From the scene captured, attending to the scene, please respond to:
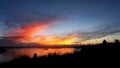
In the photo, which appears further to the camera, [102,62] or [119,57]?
[119,57]

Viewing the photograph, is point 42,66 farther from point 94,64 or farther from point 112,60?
point 112,60

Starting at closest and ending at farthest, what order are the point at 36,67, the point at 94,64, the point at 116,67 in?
the point at 116,67 < the point at 94,64 < the point at 36,67

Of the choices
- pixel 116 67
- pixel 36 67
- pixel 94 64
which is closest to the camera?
pixel 116 67

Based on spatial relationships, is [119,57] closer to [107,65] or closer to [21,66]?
[107,65]

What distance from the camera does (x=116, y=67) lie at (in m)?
15.9

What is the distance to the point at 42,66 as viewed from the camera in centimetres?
1864

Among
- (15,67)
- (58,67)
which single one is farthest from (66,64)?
(15,67)

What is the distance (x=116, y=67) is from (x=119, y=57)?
357 centimetres

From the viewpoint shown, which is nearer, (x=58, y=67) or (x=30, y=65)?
(x=58, y=67)

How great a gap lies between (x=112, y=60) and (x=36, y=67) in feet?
23.8

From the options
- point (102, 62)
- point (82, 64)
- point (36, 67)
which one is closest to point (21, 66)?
point (36, 67)

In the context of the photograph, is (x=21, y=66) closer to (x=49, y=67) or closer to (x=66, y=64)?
(x=49, y=67)

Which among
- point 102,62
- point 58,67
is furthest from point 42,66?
point 102,62

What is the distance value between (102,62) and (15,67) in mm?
8441
